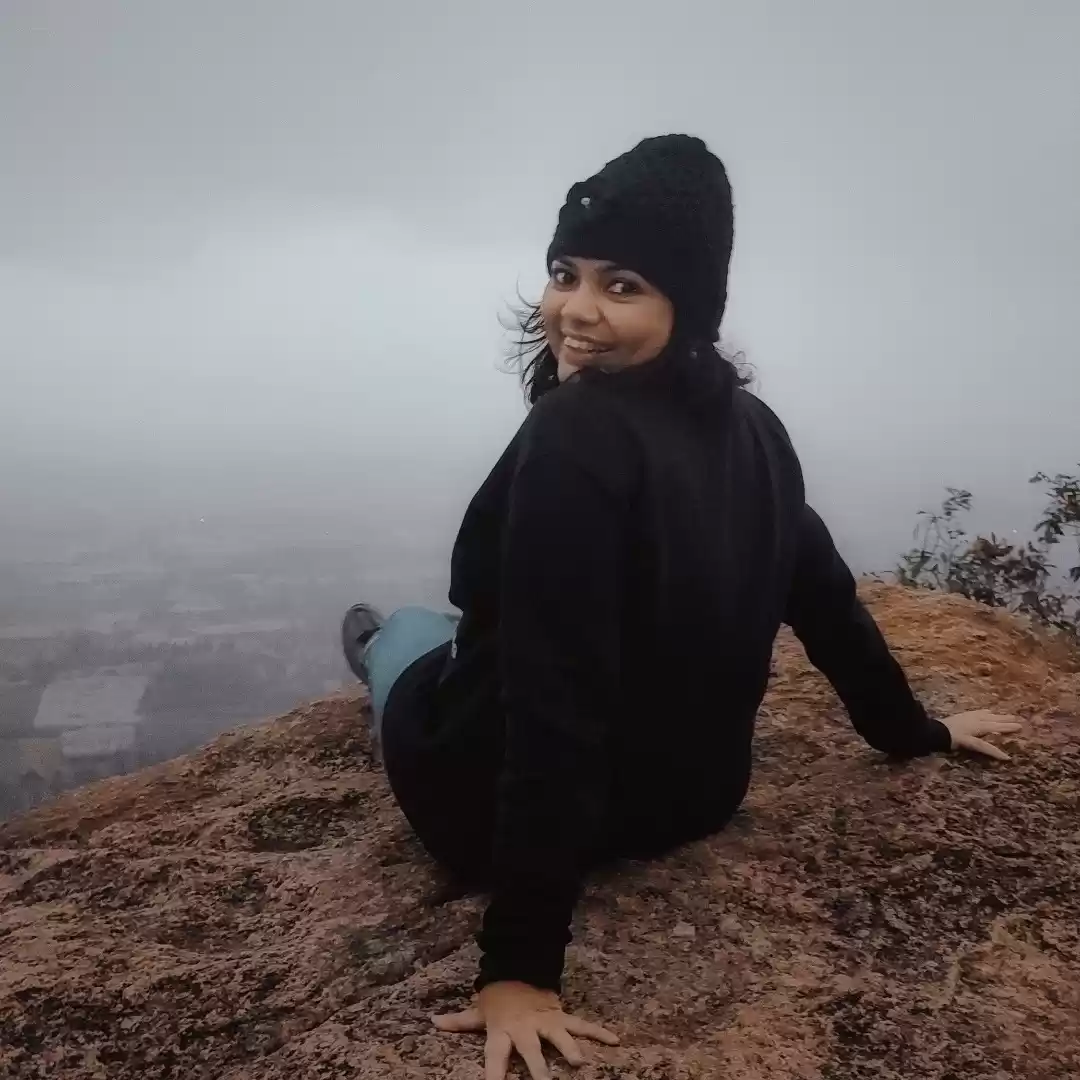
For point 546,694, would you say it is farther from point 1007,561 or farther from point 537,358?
point 1007,561

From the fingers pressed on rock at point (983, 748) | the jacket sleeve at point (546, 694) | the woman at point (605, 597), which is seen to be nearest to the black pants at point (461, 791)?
the woman at point (605, 597)

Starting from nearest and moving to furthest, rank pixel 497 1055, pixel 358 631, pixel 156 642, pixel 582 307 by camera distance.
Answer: pixel 497 1055 → pixel 582 307 → pixel 358 631 → pixel 156 642

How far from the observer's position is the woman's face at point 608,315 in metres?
0.91

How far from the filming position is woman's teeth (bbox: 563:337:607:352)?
93 cm

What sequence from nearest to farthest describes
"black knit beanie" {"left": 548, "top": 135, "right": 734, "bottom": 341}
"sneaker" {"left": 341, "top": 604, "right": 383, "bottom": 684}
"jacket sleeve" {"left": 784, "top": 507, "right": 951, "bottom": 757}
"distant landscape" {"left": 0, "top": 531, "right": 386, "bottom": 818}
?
"black knit beanie" {"left": 548, "top": 135, "right": 734, "bottom": 341}
"jacket sleeve" {"left": 784, "top": 507, "right": 951, "bottom": 757}
"sneaker" {"left": 341, "top": 604, "right": 383, "bottom": 684}
"distant landscape" {"left": 0, "top": 531, "right": 386, "bottom": 818}

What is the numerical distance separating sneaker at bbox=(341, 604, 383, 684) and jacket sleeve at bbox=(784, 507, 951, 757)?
749 millimetres

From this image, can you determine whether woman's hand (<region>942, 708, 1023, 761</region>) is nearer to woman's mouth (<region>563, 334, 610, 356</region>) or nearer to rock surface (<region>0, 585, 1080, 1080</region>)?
rock surface (<region>0, 585, 1080, 1080</region>)

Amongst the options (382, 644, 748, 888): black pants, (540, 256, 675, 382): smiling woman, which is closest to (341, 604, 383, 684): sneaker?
(382, 644, 748, 888): black pants

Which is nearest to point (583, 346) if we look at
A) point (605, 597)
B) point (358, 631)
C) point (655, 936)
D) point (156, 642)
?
point (605, 597)

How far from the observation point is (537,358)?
107 centimetres

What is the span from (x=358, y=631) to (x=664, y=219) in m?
1.02

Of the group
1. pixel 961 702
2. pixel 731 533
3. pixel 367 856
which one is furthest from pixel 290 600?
pixel 731 533

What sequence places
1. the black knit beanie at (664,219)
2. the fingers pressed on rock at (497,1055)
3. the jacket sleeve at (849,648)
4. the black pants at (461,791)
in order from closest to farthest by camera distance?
1. the fingers pressed on rock at (497,1055)
2. the black knit beanie at (664,219)
3. the black pants at (461,791)
4. the jacket sleeve at (849,648)

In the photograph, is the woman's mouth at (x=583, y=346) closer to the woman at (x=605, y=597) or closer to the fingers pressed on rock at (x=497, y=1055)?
the woman at (x=605, y=597)
